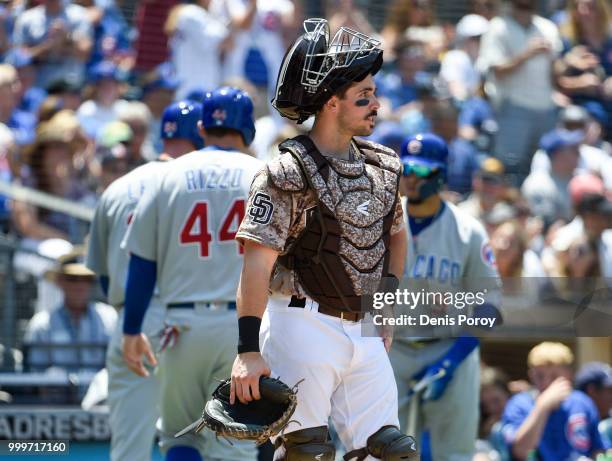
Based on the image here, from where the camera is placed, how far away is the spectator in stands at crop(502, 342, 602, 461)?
24.2 feet

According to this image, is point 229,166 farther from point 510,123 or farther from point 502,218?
point 510,123

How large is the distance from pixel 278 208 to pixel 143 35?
704 centimetres

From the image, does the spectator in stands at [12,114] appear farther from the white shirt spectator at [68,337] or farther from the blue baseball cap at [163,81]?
the white shirt spectator at [68,337]

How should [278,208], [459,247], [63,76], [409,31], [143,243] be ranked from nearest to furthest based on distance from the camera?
[278,208] → [143,243] → [459,247] → [63,76] → [409,31]

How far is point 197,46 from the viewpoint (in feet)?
35.1

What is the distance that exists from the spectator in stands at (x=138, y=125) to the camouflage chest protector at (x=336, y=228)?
5.03 meters

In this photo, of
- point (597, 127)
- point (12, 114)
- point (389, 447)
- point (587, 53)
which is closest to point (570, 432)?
point (389, 447)

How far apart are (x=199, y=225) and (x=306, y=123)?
4.64 m

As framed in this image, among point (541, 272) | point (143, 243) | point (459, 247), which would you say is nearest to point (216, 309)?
point (143, 243)

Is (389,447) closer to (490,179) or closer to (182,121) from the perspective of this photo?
(182,121)

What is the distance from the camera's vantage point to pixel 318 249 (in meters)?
4.39

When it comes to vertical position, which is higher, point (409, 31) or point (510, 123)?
point (409, 31)

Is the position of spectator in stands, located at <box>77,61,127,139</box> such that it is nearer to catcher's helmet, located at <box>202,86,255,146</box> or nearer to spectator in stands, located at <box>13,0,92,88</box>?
spectator in stands, located at <box>13,0,92,88</box>

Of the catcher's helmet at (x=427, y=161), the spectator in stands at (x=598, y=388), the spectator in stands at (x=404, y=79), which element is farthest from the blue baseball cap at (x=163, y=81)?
the spectator in stands at (x=598, y=388)
